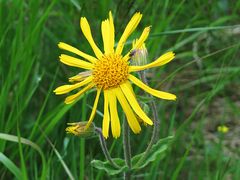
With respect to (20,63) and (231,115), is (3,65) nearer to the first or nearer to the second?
(20,63)

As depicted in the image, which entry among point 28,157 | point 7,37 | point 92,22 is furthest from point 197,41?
point 28,157

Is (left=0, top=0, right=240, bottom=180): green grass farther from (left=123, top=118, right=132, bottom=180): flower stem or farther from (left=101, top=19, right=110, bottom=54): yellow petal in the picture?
(left=101, top=19, right=110, bottom=54): yellow petal

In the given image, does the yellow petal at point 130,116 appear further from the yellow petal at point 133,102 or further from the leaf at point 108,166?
the leaf at point 108,166

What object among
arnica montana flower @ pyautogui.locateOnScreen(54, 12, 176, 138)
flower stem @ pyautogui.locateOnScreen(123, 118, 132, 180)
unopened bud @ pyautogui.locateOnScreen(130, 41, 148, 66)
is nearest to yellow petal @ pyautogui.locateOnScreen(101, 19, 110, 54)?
arnica montana flower @ pyautogui.locateOnScreen(54, 12, 176, 138)

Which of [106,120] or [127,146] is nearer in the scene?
[106,120]

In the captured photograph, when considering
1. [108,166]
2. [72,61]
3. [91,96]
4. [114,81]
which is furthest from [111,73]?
[91,96]

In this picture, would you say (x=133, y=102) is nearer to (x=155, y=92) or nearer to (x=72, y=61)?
(x=155, y=92)
